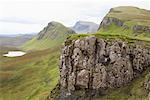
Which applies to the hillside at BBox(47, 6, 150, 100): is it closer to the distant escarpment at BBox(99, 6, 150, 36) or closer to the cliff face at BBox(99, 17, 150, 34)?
the distant escarpment at BBox(99, 6, 150, 36)

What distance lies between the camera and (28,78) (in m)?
131

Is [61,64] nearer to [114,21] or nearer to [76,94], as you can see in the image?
[76,94]

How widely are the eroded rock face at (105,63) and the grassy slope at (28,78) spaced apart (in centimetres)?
2239

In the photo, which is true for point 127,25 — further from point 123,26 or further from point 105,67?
point 105,67

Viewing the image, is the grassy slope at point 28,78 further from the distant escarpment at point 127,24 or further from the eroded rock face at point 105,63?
the distant escarpment at point 127,24

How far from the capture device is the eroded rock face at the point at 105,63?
7444 centimetres

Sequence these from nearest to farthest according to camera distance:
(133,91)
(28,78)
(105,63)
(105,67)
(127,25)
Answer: (133,91)
(105,67)
(105,63)
(28,78)
(127,25)

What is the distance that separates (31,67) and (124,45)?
80744mm

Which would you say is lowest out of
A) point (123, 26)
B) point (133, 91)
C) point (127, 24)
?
point (133, 91)

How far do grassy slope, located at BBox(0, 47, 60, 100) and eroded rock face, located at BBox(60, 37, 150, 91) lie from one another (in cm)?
2239

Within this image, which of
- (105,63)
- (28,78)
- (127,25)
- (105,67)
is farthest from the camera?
(127,25)

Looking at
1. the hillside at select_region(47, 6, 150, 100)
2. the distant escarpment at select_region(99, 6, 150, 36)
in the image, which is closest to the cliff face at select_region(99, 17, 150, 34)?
the distant escarpment at select_region(99, 6, 150, 36)

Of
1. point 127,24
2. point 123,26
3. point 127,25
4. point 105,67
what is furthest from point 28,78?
point 105,67

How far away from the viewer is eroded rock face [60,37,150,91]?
74.4 metres
